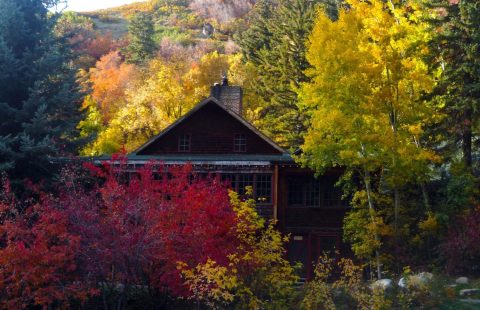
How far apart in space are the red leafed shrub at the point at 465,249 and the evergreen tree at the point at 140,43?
58.4m

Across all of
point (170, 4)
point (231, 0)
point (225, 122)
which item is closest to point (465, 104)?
point (225, 122)

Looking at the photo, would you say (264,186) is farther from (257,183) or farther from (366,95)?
(366,95)

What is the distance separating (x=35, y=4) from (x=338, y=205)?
53.8ft

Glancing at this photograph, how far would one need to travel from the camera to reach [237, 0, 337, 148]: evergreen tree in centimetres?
4356

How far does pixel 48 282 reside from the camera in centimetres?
1730

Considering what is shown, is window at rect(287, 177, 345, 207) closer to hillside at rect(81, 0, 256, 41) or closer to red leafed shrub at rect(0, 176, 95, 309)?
red leafed shrub at rect(0, 176, 95, 309)

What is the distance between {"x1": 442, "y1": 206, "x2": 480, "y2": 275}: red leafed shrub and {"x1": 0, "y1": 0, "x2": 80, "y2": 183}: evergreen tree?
15.4 metres

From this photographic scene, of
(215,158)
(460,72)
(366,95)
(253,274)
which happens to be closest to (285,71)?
(215,158)

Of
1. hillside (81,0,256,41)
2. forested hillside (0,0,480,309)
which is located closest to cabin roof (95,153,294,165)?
forested hillside (0,0,480,309)

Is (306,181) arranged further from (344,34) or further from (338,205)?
(344,34)

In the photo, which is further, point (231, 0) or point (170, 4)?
point (170, 4)

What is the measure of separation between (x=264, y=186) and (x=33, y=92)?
451 inches

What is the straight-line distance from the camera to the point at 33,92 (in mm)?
23016

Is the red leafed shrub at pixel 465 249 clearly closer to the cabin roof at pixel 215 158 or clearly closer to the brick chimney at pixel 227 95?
the cabin roof at pixel 215 158
